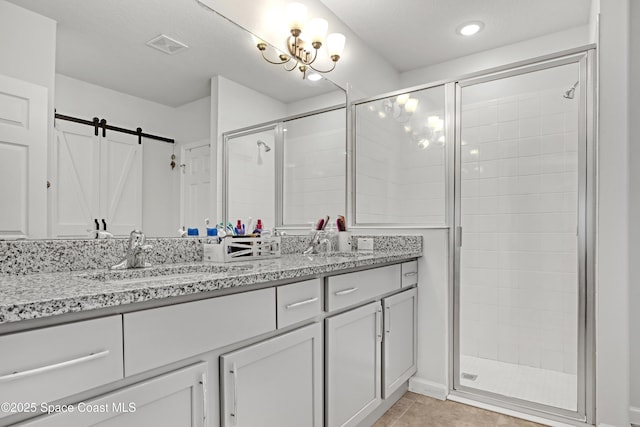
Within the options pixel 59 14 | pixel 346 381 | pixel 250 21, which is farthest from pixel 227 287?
pixel 250 21

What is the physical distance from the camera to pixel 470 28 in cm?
272

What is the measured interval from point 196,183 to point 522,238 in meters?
2.27

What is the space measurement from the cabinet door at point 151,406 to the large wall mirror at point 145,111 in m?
0.67

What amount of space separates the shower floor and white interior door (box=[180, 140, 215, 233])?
1.84 meters

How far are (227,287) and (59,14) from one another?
1075 millimetres

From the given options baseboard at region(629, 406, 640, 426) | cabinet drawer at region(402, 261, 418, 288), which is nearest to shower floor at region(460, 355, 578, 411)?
baseboard at region(629, 406, 640, 426)

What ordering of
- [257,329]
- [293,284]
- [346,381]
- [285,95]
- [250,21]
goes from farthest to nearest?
[285,95], [250,21], [346,381], [293,284], [257,329]

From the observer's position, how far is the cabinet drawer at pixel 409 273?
7.04ft

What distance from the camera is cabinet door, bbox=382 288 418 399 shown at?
1921mm

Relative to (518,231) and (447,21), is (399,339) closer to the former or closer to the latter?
(518,231)

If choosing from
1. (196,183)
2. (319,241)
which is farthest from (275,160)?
(196,183)

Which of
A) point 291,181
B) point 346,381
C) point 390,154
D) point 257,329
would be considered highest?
point 390,154

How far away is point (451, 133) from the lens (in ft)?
7.65

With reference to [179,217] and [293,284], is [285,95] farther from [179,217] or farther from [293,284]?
[293,284]
